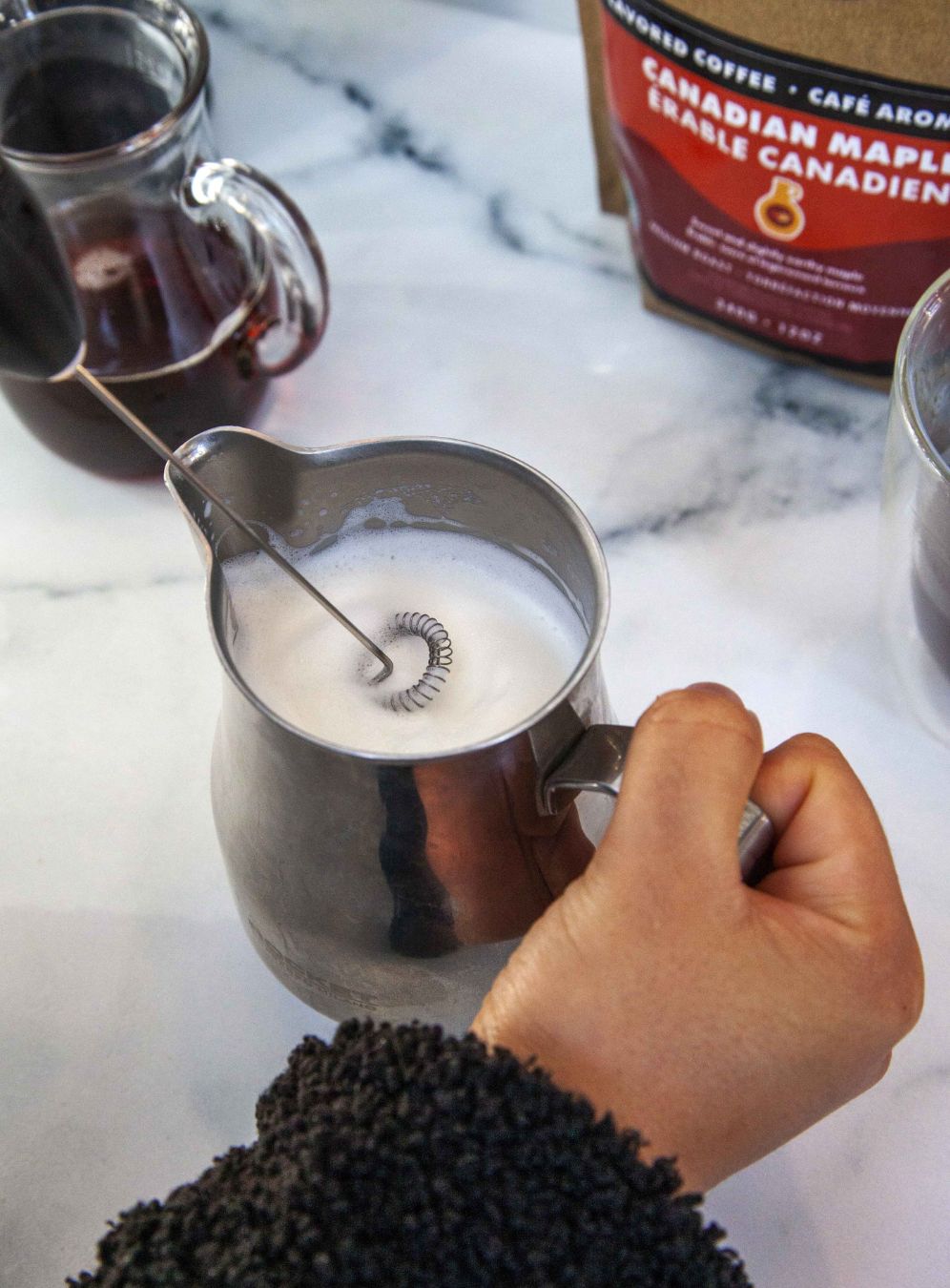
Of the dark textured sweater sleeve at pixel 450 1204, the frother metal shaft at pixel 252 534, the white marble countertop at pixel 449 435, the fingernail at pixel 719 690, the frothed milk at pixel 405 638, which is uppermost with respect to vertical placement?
the frother metal shaft at pixel 252 534

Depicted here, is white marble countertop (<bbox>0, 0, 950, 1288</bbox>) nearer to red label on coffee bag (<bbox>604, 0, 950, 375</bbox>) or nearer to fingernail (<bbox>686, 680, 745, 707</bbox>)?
red label on coffee bag (<bbox>604, 0, 950, 375</bbox>)

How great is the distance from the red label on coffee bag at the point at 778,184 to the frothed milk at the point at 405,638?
0.75 ft

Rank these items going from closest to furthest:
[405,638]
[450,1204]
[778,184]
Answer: [450,1204] → [405,638] → [778,184]

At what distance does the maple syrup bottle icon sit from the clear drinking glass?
0.30 feet

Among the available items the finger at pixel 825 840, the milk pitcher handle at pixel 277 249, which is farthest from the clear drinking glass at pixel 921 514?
the milk pitcher handle at pixel 277 249

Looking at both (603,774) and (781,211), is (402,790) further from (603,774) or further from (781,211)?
(781,211)

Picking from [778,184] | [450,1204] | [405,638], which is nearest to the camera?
[450,1204]

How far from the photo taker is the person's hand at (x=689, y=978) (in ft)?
1.14

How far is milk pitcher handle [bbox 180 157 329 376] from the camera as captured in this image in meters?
0.54

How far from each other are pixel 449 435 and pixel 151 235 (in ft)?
0.54

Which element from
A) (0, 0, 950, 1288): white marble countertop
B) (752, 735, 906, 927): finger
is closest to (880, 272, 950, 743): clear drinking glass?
(0, 0, 950, 1288): white marble countertop

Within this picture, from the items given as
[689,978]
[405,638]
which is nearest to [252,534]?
[405,638]

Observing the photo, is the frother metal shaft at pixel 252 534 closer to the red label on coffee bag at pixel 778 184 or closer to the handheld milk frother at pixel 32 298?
the handheld milk frother at pixel 32 298

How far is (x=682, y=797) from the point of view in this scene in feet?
1.14
